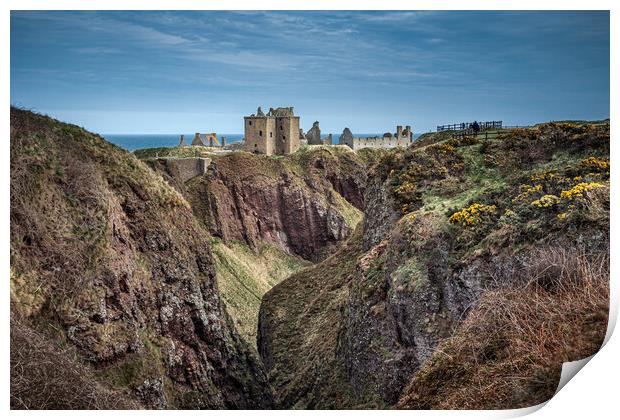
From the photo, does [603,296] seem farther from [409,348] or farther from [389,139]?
[389,139]

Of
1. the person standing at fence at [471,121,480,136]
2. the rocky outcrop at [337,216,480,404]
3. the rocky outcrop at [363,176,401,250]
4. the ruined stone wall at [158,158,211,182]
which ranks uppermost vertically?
the person standing at fence at [471,121,480,136]

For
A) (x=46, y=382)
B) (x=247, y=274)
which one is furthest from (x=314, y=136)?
(x=46, y=382)

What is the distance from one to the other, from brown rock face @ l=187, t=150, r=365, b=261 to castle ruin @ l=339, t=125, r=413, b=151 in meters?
9.42

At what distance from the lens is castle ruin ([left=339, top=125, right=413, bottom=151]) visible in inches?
3408

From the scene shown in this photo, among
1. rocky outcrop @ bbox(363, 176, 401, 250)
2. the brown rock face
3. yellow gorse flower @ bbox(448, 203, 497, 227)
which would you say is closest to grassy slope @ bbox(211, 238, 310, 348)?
the brown rock face

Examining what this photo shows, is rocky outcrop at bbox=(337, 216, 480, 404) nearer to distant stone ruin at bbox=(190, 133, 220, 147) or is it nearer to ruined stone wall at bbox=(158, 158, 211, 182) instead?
ruined stone wall at bbox=(158, 158, 211, 182)

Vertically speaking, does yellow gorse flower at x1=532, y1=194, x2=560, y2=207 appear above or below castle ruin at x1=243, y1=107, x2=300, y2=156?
below

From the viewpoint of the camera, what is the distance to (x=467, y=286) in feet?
67.8

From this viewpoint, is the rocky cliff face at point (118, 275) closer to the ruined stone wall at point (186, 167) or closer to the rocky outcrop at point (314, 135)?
the ruined stone wall at point (186, 167)

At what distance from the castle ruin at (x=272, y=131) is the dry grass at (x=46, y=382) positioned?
5757 cm

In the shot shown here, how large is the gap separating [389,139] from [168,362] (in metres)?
71.0

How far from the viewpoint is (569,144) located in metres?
25.8

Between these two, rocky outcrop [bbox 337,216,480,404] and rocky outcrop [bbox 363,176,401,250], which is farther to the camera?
rocky outcrop [bbox 363,176,401,250]
